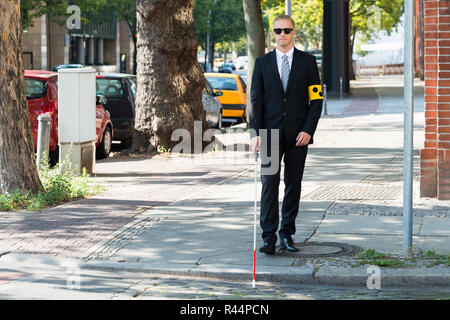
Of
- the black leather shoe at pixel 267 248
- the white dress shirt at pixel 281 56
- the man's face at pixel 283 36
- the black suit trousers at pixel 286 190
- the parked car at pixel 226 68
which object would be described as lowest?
the black leather shoe at pixel 267 248

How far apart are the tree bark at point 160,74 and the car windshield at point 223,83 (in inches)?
392

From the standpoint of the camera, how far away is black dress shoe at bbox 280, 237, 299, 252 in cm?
799

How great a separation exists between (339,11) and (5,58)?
3409 centimetres

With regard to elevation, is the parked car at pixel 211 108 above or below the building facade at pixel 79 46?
below

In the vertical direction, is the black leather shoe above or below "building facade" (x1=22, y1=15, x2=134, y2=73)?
below

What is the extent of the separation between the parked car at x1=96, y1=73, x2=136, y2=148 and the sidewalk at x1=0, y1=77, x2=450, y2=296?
354 cm

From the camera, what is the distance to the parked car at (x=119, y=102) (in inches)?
744

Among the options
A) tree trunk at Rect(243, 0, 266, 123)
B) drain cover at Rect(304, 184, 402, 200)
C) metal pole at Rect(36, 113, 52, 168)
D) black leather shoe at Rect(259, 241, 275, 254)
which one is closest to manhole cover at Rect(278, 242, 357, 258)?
black leather shoe at Rect(259, 241, 275, 254)

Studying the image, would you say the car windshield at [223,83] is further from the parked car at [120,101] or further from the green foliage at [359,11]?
the green foliage at [359,11]

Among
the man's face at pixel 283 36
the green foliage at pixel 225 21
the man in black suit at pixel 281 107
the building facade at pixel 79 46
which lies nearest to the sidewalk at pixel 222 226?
the man in black suit at pixel 281 107

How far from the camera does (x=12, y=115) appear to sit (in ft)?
36.6

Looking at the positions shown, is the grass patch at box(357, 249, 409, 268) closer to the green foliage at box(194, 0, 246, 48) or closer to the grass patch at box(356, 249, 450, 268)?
the grass patch at box(356, 249, 450, 268)

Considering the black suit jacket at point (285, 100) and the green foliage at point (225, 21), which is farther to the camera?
the green foliage at point (225, 21)

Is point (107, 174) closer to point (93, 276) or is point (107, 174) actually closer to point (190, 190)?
point (190, 190)
